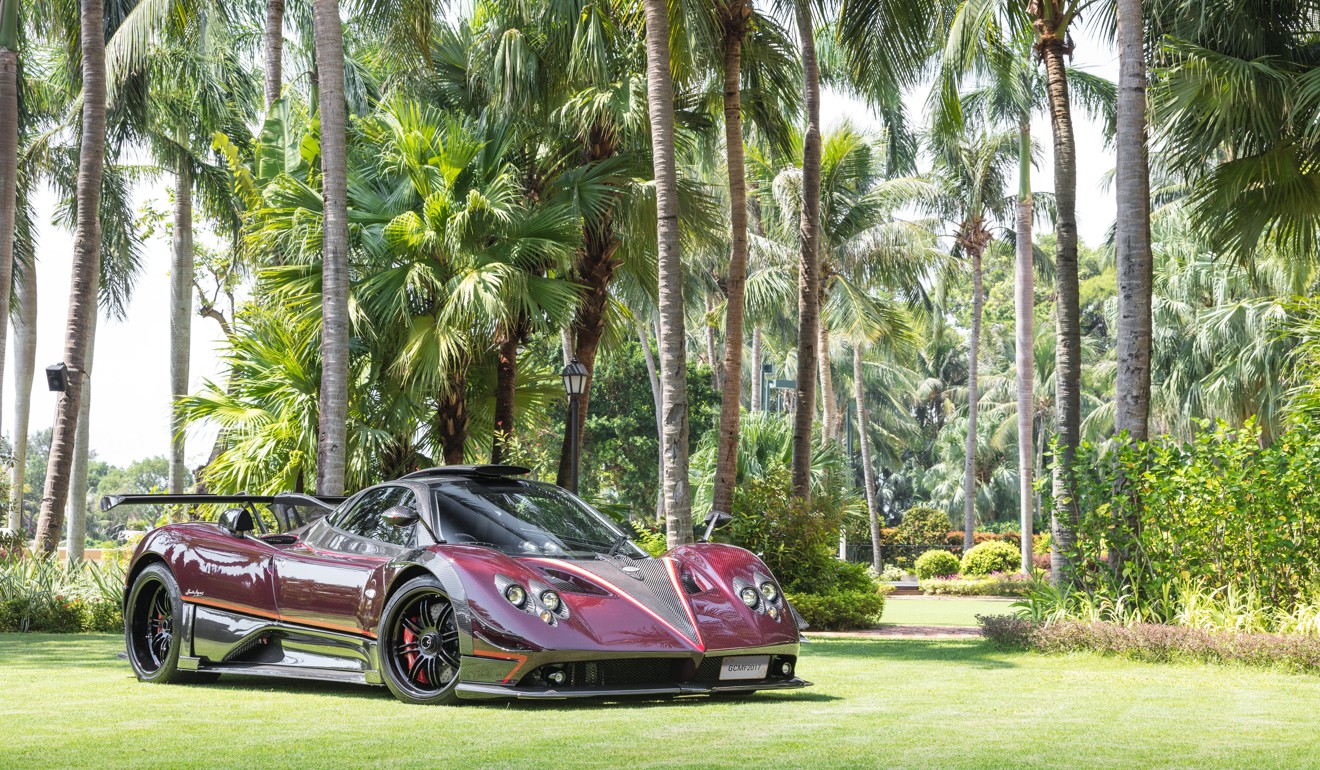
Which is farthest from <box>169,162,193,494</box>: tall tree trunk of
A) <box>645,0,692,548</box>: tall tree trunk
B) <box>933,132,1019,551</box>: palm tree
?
<box>933,132,1019,551</box>: palm tree

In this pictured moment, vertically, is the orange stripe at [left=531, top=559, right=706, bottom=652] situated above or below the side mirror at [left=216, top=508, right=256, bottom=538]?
below

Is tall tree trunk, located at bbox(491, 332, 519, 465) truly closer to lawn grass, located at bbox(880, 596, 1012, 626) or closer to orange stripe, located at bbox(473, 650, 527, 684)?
lawn grass, located at bbox(880, 596, 1012, 626)

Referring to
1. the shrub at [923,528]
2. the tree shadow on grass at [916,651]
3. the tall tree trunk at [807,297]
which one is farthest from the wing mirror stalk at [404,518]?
the shrub at [923,528]

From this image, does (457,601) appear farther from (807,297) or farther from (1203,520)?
(807,297)

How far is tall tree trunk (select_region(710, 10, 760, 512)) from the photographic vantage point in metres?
17.1

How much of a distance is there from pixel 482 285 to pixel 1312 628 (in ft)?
29.3

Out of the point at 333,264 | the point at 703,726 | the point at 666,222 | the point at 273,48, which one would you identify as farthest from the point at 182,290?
the point at 703,726

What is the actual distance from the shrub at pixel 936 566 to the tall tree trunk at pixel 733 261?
2137 centimetres

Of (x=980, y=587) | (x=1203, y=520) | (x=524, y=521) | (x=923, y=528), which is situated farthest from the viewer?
(x=923, y=528)

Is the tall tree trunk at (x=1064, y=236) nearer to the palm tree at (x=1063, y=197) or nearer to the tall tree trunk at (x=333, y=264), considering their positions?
the palm tree at (x=1063, y=197)

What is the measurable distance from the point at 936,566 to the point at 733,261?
73.6 feet

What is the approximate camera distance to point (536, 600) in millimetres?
6848

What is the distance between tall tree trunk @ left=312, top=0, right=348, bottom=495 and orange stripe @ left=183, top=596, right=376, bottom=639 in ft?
15.8

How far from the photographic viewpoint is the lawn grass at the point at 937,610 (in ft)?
64.4
